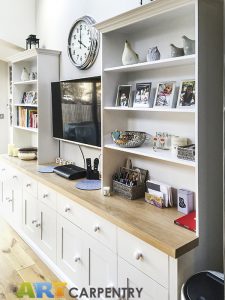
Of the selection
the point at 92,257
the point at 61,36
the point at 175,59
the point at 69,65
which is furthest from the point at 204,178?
the point at 61,36

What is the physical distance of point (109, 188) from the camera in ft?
7.02

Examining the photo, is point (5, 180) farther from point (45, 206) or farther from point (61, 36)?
point (61, 36)

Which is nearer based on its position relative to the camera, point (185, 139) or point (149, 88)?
point (185, 139)

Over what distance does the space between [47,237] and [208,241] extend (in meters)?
1.49

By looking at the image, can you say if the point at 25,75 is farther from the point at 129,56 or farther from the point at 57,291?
the point at 57,291

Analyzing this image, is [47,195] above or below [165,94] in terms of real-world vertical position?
below

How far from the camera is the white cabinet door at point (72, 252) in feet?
6.63

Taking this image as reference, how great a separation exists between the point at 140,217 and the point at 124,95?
923 mm

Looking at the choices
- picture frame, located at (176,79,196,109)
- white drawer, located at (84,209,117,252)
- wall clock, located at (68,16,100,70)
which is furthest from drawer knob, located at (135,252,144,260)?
wall clock, located at (68,16,100,70)

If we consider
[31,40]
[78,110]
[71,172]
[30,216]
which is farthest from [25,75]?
[30,216]

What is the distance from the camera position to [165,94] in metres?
1.83

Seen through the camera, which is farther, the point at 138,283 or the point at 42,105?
the point at 42,105

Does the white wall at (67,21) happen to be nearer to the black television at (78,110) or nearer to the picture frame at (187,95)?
the black television at (78,110)

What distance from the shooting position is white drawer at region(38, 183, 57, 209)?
2400 millimetres
